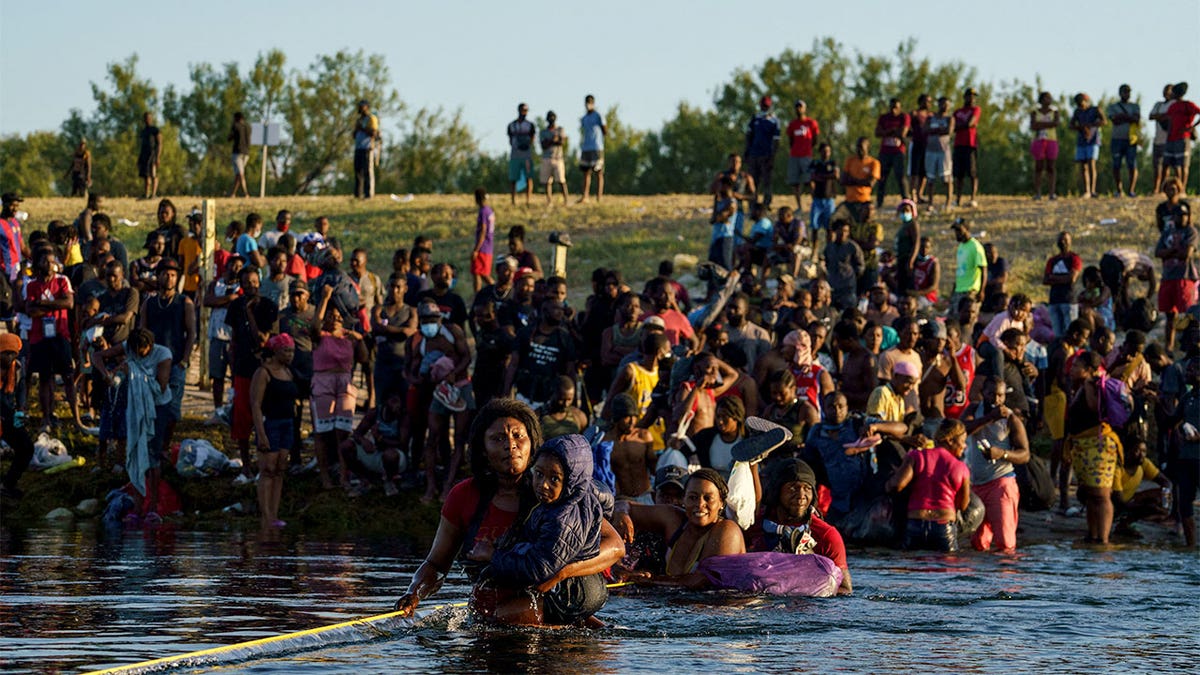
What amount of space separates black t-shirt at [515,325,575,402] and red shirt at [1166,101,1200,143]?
47.7 feet

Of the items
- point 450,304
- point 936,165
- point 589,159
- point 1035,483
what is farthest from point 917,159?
point 1035,483

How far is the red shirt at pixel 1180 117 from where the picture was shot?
1109 inches

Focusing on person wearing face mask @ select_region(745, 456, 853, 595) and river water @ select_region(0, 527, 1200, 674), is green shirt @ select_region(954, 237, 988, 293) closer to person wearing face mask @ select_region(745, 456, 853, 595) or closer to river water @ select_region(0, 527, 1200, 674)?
river water @ select_region(0, 527, 1200, 674)

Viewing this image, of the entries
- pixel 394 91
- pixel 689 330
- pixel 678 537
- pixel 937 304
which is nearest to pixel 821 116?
pixel 394 91

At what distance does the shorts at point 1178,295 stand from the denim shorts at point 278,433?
10447mm

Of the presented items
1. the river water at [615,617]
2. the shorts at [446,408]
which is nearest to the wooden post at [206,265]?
the shorts at [446,408]

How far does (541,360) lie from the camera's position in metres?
17.0

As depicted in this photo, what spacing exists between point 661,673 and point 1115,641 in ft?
10.4

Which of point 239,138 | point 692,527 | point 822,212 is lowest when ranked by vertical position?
point 692,527

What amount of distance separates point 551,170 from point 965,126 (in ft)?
27.5

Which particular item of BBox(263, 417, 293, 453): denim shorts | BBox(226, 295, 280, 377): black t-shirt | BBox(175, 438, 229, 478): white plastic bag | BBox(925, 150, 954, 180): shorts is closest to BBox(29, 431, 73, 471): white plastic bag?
BBox(175, 438, 229, 478): white plastic bag

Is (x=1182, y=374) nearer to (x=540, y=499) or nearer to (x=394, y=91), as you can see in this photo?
(x=540, y=499)

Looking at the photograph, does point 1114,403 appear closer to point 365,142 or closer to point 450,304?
point 450,304

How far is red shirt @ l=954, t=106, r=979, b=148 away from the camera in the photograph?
97.1ft
